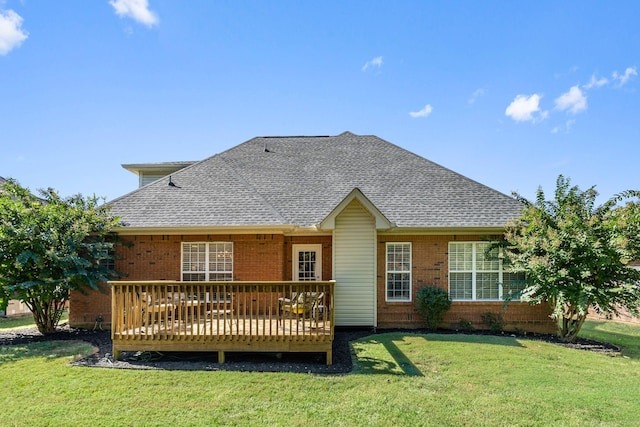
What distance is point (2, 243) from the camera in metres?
8.90

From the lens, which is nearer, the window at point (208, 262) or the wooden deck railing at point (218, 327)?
the wooden deck railing at point (218, 327)

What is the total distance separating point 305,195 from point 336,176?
1.78 m

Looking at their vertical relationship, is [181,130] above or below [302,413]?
above

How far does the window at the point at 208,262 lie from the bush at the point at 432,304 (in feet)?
19.6

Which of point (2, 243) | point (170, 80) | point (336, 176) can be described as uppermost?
point (170, 80)

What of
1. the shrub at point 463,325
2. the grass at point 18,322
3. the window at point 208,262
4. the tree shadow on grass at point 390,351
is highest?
the window at point 208,262

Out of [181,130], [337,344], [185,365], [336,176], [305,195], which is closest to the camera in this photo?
[185,365]

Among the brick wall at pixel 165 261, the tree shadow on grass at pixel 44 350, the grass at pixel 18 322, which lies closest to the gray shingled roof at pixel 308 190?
the brick wall at pixel 165 261

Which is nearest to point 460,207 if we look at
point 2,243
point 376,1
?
point 376,1

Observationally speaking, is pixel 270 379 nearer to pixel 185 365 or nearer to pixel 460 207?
pixel 185 365

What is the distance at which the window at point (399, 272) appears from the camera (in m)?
10.6

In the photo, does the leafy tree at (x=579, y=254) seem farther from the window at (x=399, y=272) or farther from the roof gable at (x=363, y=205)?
the roof gable at (x=363, y=205)

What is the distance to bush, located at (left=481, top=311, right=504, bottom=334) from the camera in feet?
33.8

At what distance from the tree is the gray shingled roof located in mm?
1121
